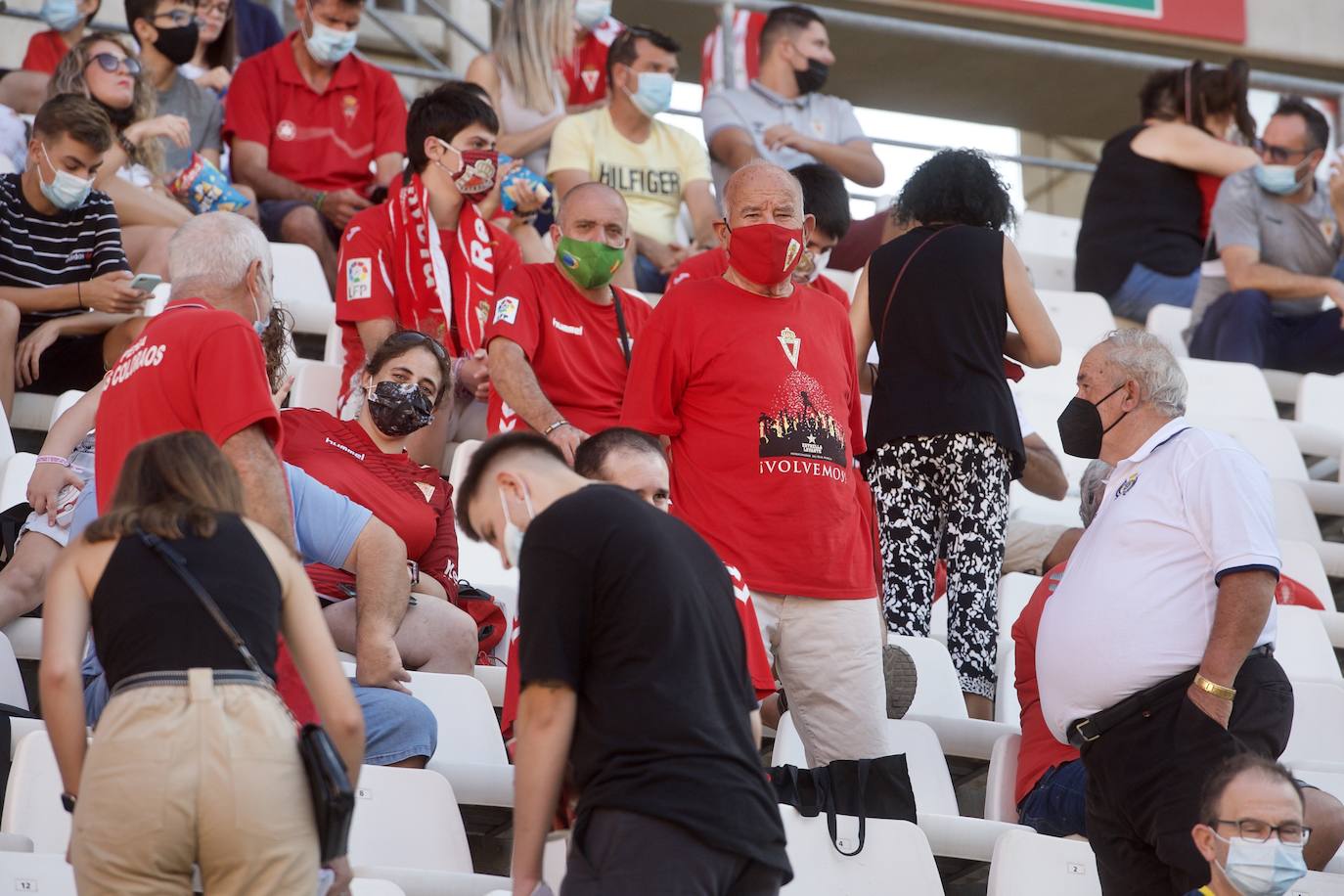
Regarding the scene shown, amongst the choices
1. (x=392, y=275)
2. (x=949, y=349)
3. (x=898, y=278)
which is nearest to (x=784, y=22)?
(x=392, y=275)

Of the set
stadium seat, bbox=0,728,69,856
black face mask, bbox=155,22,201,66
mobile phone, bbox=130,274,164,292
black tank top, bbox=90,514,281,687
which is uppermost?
black face mask, bbox=155,22,201,66

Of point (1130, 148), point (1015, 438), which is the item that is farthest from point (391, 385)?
point (1130, 148)

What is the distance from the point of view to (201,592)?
7.45 feet

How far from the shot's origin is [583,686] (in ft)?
7.45

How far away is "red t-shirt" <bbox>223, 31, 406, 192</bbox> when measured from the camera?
6117 millimetres

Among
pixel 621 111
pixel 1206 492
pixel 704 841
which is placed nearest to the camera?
pixel 704 841

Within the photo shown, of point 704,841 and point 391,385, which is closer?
point 704,841

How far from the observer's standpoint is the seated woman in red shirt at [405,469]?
12.7ft

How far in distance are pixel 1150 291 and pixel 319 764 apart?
5.43 m

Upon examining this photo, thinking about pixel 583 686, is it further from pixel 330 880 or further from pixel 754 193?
pixel 754 193

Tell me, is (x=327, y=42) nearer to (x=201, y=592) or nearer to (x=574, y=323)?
(x=574, y=323)

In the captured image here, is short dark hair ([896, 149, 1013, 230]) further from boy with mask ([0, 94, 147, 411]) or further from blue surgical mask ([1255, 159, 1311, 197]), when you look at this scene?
blue surgical mask ([1255, 159, 1311, 197])

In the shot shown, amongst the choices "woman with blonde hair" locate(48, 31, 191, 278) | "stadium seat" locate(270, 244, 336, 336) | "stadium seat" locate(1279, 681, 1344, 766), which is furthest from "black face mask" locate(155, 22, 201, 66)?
"stadium seat" locate(1279, 681, 1344, 766)

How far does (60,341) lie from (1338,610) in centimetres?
366
